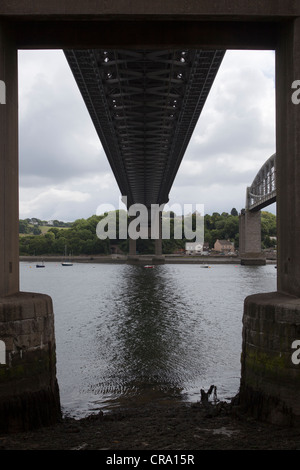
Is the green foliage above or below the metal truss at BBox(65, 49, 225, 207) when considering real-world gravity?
below

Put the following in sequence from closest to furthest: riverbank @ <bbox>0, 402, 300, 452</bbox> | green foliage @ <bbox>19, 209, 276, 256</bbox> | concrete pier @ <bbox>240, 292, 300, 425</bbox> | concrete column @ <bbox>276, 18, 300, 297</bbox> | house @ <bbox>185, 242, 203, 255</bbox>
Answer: riverbank @ <bbox>0, 402, 300, 452</bbox>
concrete pier @ <bbox>240, 292, 300, 425</bbox>
concrete column @ <bbox>276, 18, 300, 297</bbox>
green foliage @ <bbox>19, 209, 276, 256</bbox>
house @ <bbox>185, 242, 203, 255</bbox>

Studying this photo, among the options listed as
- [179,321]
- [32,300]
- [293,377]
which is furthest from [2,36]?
[179,321]

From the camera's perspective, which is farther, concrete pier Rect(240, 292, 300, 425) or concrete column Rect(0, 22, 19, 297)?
concrete column Rect(0, 22, 19, 297)

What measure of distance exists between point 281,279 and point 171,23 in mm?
5717

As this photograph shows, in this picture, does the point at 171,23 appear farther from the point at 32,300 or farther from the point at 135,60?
the point at 135,60

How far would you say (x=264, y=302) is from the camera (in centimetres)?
820

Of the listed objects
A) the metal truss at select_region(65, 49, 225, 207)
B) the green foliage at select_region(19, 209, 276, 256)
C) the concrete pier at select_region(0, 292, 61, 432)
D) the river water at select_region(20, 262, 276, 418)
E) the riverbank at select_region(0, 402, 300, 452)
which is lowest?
→ the river water at select_region(20, 262, 276, 418)

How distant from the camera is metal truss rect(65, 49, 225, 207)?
20.8 meters

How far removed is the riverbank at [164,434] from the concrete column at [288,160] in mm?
2569

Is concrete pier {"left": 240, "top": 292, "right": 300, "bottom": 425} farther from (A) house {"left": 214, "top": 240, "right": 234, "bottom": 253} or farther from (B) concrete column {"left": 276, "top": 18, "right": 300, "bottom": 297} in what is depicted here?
(A) house {"left": 214, "top": 240, "right": 234, "bottom": 253}

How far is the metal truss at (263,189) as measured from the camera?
268 feet

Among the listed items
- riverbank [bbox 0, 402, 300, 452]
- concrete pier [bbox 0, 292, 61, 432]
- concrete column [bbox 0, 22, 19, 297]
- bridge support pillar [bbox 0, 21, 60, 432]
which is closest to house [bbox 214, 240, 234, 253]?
riverbank [bbox 0, 402, 300, 452]

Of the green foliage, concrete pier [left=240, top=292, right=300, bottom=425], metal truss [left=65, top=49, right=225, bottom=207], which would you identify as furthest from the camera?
the green foliage

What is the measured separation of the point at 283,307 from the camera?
7.82 m
